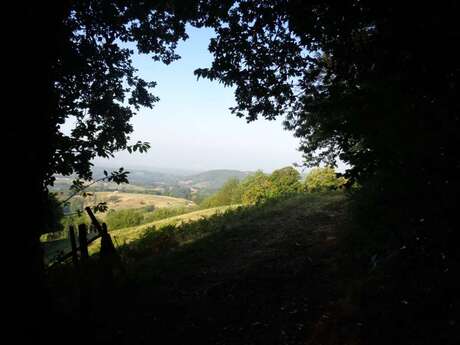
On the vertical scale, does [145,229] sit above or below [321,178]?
below

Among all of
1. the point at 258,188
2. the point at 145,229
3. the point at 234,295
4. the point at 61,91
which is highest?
the point at 61,91

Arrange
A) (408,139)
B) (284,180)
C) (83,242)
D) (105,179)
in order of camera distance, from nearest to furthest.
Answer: (408,139) < (83,242) < (105,179) < (284,180)

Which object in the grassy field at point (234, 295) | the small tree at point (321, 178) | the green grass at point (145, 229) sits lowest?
the grassy field at point (234, 295)

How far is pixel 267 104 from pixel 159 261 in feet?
20.6

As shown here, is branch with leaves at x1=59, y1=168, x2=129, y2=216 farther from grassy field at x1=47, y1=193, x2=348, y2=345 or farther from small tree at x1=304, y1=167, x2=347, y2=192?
small tree at x1=304, y1=167, x2=347, y2=192

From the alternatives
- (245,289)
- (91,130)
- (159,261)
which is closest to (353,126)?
(245,289)

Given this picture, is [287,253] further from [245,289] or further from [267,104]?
[267,104]

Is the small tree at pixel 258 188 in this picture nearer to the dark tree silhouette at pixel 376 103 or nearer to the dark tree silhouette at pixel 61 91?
the dark tree silhouette at pixel 61 91

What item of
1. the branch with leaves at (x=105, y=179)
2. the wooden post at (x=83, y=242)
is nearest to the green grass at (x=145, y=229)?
the branch with leaves at (x=105, y=179)

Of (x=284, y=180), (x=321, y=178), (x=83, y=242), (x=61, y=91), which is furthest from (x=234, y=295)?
(x=284, y=180)

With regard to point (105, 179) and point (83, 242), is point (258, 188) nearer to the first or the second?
point (105, 179)

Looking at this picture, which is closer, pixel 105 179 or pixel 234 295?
pixel 234 295

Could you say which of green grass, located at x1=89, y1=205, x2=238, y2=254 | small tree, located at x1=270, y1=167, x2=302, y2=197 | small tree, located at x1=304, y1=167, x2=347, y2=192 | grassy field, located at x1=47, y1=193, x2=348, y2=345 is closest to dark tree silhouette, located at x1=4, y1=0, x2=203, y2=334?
grassy field, located at x1=47, y1=193, x2=348, y2=345

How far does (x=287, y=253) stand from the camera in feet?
30.9
